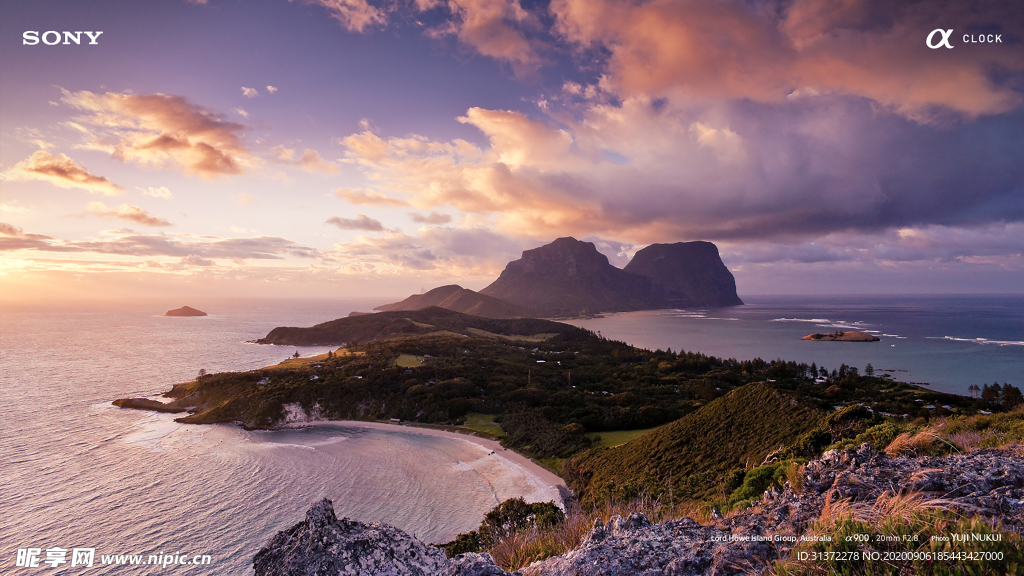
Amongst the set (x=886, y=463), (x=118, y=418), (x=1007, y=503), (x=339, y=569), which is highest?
(x=1007, y=503)

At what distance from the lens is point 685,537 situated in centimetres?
477

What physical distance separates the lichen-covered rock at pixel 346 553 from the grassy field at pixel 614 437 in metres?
35.7

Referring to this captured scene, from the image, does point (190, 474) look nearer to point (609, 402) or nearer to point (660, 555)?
point (660, 555)

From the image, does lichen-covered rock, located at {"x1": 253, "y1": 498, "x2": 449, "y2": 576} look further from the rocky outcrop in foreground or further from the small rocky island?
the small rocky island

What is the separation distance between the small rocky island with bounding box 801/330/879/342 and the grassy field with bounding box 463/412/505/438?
127m

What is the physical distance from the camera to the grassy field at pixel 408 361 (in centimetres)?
7264

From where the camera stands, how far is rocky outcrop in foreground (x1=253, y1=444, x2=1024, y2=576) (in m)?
3.93

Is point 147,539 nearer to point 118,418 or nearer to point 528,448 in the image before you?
point 528,448

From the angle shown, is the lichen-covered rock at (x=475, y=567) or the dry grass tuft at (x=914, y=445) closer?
the lichen-covered rock at (x=475, y=567)

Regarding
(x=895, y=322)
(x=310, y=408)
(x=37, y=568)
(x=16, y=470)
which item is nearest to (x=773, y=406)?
(x=37, y=568)

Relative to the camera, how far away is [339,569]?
175 inches

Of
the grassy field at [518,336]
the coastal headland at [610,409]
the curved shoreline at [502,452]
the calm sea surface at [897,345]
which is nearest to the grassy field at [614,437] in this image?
the coastal headland at [610,409]

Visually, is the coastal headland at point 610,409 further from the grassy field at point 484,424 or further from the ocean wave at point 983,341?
the ocean wave at point 983,341

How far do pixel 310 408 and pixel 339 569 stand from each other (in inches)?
2321
